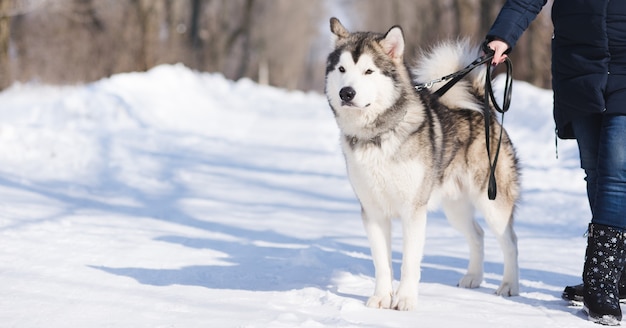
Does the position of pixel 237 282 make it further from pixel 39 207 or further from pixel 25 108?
pixel 25 108

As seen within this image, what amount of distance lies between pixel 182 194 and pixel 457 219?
135 inches

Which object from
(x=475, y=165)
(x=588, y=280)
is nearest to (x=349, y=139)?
(x=475, y=165)

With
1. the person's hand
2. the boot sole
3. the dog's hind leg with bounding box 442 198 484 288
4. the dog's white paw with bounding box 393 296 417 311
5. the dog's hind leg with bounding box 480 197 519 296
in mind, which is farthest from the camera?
the dog's hind leg with bounding box 442 198 484 288

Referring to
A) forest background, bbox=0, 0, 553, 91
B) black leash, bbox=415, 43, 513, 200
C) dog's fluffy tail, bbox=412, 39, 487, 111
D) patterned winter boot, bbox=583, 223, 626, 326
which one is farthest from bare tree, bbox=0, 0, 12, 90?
patterned winter boot, bbox=583, 223, 626, 326

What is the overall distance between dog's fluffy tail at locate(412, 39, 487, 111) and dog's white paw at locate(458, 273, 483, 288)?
92cm

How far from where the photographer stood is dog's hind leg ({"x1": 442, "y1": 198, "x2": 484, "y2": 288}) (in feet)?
12.5

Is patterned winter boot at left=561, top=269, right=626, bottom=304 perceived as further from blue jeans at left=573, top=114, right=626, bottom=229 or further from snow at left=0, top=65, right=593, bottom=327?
blue jeans at left=573, top=114, right=626, bottom=229

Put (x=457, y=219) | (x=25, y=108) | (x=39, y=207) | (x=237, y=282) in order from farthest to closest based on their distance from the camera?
(x=25, y=108), (x=39, y=207), (x=457, y=219), (x=237, y=282)

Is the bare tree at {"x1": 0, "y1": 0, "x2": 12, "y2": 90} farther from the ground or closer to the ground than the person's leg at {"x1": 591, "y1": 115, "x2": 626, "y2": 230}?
farther from the ground

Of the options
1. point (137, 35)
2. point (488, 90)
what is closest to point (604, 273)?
point (488, 90)

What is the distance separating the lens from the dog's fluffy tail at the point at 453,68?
3.91 m

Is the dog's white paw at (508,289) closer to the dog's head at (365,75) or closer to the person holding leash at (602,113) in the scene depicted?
the person holding leash at (602,113)

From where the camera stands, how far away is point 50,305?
3002 millimetres

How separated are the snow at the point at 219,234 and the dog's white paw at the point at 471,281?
53mm
